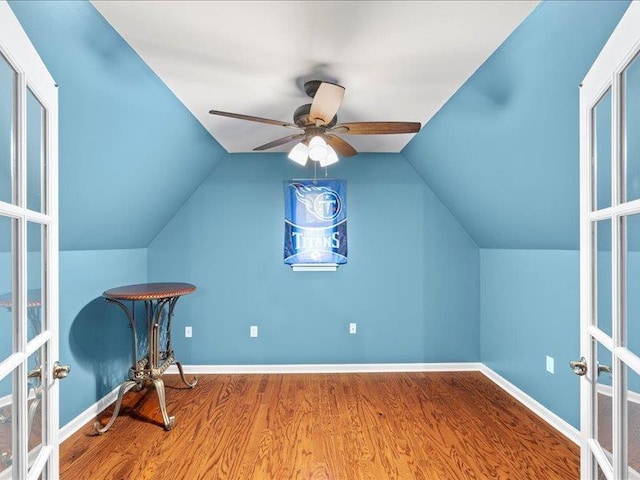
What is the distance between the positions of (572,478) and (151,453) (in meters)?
2.48

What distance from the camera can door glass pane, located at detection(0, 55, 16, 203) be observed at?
878mm

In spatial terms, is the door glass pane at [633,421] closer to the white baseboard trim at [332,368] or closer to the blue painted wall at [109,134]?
the blue painted wall at [109,134]

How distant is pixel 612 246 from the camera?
996mm

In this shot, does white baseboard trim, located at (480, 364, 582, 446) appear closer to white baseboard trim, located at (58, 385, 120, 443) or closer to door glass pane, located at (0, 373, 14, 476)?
door glass pane, located at (0, 373, 14, 476)

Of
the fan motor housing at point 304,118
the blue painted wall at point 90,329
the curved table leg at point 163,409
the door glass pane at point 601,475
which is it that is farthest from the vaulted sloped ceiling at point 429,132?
the door glass pane at point 601,475

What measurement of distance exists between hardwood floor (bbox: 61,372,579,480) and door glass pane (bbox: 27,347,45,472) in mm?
1174

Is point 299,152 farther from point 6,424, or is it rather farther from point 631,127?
point 6,424

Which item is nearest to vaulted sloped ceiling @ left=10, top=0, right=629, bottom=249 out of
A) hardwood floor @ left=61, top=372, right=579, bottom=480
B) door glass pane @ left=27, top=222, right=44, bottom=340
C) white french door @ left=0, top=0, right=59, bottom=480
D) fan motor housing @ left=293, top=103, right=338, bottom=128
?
fan motor housing @ left=293, top=103, right=338, bottom=128

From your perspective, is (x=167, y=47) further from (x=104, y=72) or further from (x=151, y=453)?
(x=151, y=453)

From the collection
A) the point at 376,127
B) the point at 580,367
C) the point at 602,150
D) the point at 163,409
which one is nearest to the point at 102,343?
the point at 163,409

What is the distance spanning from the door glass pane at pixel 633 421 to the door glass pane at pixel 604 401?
66mm

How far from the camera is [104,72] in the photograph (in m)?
1.68

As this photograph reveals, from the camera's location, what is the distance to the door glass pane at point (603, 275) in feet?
3.41

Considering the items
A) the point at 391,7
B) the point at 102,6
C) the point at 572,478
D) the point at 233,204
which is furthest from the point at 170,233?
the point at 572,478
